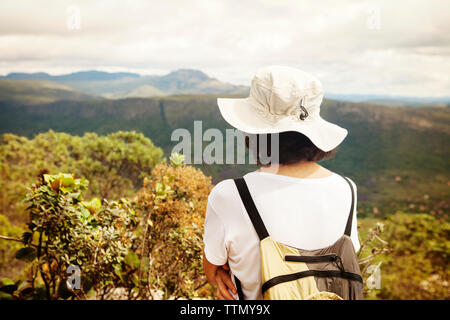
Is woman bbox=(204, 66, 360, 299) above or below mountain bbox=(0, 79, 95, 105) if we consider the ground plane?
below

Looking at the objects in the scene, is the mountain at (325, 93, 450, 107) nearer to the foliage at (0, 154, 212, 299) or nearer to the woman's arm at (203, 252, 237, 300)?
the foliage at (0, 154, 212, 299)

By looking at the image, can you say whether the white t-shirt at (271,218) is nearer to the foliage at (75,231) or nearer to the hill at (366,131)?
the foliage at (75,231)

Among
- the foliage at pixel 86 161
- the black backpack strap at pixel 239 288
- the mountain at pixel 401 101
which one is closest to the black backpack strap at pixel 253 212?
the black backpack strap at pixel 239 288

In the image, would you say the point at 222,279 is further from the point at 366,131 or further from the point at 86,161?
the point at 366,131

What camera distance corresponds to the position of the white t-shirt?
1.19m

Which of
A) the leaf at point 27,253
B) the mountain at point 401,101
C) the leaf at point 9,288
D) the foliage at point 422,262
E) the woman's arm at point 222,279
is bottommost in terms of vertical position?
the foliage at point 422,262

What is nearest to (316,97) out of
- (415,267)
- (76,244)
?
(76,244)

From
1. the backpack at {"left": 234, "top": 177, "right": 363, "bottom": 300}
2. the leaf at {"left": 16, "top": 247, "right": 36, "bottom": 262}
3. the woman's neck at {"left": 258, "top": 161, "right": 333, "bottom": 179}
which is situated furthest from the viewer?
the leaf at {"left": 16, "top": 247, "right": 36, "bottom": 262}

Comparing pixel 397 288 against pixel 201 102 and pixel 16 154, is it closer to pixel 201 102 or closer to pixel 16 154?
pixel 16 154

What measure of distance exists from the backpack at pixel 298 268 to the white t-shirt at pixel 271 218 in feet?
0.07

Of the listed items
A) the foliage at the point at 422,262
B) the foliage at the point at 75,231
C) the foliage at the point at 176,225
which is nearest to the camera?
the foliage at the point at 75,231

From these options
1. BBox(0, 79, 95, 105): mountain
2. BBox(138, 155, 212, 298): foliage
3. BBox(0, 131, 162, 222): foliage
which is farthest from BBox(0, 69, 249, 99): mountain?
BBox(138, 155, 212, 298): foliage

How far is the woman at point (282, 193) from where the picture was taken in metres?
1.20

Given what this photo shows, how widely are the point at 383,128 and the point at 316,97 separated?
50.9 meters
